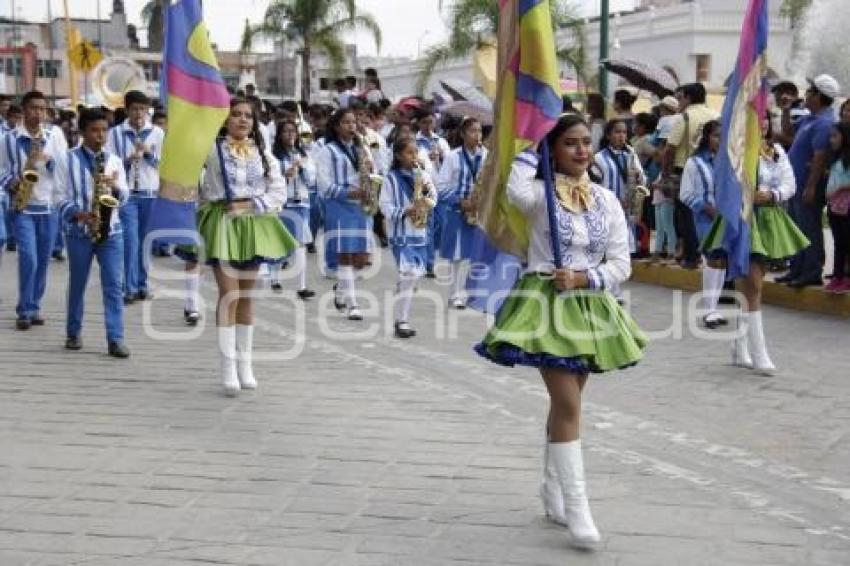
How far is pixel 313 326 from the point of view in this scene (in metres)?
11.3

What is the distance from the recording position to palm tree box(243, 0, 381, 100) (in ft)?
122

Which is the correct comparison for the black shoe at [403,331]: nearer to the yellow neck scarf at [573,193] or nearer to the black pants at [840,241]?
the black pants at [840,241]

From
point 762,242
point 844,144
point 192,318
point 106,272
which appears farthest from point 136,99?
point 844,144

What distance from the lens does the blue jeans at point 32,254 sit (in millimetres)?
10961

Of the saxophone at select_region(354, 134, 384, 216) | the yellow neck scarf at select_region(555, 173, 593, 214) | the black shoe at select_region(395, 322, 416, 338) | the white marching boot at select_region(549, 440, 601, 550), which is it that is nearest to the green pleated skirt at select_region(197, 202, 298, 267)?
the black shoe at select_region(395, 322, 416, 338)

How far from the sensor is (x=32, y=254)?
36.1 ft

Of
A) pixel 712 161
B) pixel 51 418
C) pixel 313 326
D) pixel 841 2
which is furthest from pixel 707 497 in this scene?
pixel 841 2

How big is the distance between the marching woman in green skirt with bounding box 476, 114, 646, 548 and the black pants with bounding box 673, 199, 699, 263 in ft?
27.5

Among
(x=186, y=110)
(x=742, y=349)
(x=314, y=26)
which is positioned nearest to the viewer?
(x=186, y=110)

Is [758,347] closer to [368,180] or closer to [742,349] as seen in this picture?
[742,349]

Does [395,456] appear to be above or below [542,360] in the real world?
below

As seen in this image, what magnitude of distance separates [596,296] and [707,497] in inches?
50.1

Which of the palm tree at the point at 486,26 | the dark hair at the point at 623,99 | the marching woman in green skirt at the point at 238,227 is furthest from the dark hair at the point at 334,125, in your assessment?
the palm tree at the point at 486,26

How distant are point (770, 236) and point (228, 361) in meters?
4.05
